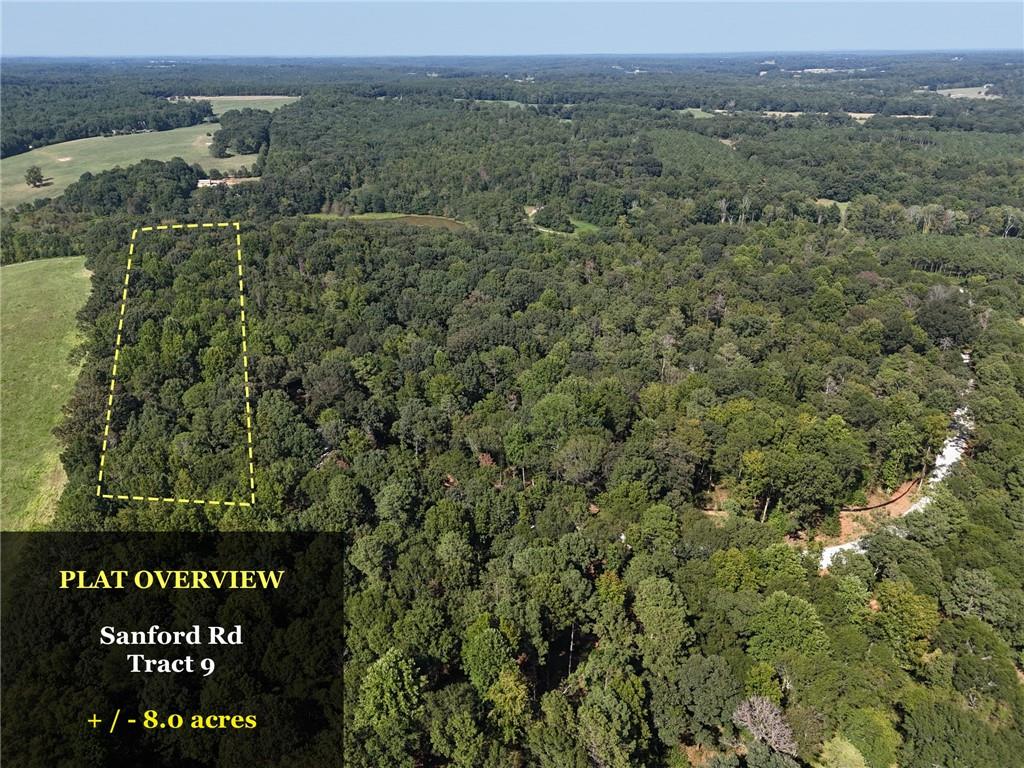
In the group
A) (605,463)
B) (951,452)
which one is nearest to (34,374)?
(605,463)

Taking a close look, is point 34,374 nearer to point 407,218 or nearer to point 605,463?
point 605,463

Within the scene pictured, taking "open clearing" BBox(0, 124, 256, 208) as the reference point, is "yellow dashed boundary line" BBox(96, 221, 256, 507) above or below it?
below

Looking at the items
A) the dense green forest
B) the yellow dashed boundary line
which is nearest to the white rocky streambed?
the dense green forest

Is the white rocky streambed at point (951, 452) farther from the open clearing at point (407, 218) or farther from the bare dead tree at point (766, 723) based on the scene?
the open clearing at point (407, 218)

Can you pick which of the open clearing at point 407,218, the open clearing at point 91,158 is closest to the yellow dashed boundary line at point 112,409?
the open clearing at point 407,218

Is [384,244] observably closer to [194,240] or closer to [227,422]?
[194,240]

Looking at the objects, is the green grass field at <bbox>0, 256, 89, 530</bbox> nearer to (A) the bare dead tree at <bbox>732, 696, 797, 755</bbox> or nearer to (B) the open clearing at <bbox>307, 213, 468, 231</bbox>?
(A) the bare dead tree at <bbox>732, 696, 797, 755</bbox>
